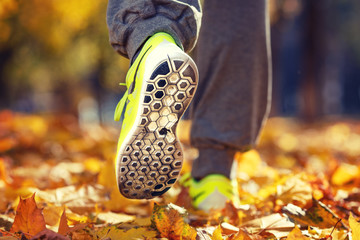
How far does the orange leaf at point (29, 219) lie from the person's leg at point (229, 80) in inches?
24.9

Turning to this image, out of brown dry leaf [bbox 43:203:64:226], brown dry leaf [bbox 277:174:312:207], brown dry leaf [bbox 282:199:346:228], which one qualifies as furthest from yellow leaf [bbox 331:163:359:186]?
brown dry leaf [bbox 43:203:64:226]

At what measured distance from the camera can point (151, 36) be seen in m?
1.10

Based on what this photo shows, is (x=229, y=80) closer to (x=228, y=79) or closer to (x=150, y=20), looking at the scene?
(x=228, y=79)

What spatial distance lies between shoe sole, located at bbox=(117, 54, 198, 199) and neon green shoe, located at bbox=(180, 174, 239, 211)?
0.97ft

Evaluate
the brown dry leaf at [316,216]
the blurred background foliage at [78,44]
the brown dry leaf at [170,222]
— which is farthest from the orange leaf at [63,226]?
the blurred background foliage at [78,44]

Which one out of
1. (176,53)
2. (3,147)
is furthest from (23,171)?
(176,53)

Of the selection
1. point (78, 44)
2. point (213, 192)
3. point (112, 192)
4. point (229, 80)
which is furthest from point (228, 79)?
point (78, 44)

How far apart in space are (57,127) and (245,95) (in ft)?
8.68

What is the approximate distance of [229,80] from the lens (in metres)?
1.42

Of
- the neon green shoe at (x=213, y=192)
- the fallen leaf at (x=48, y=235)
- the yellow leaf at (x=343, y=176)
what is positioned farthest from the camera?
the yellow leaf at (x=343, y=176)

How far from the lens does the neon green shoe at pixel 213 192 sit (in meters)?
1.32

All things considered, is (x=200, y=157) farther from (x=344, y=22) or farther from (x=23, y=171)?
(x=344, y=22)

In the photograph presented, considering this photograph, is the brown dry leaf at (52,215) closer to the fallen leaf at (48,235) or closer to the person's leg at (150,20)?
the fallen leaf at (48,235)

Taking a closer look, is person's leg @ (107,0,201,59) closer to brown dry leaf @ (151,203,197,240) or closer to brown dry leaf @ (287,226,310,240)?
brown dry leaf @ (151,203,197,240)
